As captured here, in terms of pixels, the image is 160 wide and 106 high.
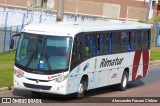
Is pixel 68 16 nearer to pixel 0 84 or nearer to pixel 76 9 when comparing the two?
pixel 76 9

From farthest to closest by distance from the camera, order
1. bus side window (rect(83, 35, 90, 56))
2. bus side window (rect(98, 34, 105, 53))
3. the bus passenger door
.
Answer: the bus passenger door, bus side window (rect(98, 34, 105, 53)), bus side window (rect(83, 35, 90, 56))

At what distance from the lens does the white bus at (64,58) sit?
1808 cm

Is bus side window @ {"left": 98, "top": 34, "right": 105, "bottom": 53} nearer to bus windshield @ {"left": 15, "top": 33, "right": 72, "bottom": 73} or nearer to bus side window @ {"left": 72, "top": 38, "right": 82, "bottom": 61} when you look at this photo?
bus side window @ {"left": 72, "top": 38, "right": 82, "bottom": 61}

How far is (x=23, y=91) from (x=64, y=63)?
2.86 metres

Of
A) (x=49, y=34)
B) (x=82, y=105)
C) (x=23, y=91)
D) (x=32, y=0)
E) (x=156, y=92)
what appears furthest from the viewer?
(x=32, y=0)

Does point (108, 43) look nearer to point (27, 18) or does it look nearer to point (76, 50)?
point (76, 50)

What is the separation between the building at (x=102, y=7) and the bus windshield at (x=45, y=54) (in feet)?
142

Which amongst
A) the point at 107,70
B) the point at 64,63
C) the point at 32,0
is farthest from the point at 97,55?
the point at 32,0

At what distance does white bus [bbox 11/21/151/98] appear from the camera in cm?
1808

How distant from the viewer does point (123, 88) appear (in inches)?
919

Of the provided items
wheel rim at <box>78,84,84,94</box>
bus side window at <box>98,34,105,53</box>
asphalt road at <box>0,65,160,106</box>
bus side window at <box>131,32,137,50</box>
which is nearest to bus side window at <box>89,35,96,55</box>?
bus side window at <box>98,34,105,53</box>

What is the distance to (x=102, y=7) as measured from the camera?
63.8 metres

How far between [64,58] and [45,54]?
644 millimetres

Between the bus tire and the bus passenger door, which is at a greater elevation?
the bus passenger door
